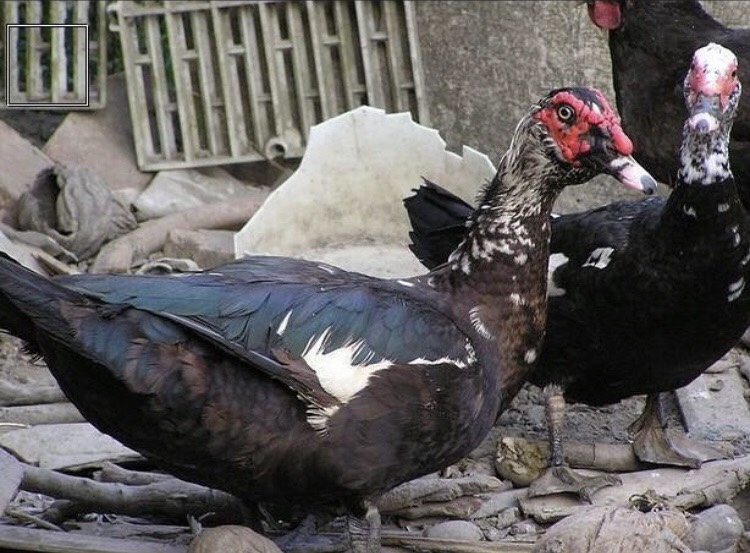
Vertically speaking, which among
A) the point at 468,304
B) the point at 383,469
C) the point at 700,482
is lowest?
the point at 700,482

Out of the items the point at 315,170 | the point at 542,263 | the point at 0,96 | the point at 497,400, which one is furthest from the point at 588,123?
the point at 0,96

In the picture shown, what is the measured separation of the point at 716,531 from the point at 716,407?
1076 mm

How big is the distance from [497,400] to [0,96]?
148 inches

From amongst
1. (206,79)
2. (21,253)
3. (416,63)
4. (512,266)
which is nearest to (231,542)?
(512,266)

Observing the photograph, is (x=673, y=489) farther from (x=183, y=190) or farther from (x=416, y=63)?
(x=183, y=190)

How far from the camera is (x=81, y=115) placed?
21.9ft

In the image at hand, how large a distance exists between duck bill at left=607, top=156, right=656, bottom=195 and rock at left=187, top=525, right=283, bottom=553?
4.20 ft

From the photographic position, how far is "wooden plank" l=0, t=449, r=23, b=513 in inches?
149

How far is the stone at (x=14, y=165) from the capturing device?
19.9 ft

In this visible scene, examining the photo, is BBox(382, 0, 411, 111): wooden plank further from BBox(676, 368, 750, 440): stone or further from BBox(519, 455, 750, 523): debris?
BBox(519, 455, 750, 523): debris

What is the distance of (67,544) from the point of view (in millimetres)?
3686

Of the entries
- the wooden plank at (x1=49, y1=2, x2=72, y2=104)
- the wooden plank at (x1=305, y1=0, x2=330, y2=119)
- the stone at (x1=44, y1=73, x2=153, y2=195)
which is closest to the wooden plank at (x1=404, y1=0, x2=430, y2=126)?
the wooden plank at (x1=305, y1=0, x2=330, y2=119)

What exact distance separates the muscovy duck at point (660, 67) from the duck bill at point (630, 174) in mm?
1256

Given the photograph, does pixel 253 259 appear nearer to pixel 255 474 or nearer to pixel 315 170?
pixel 255 474
